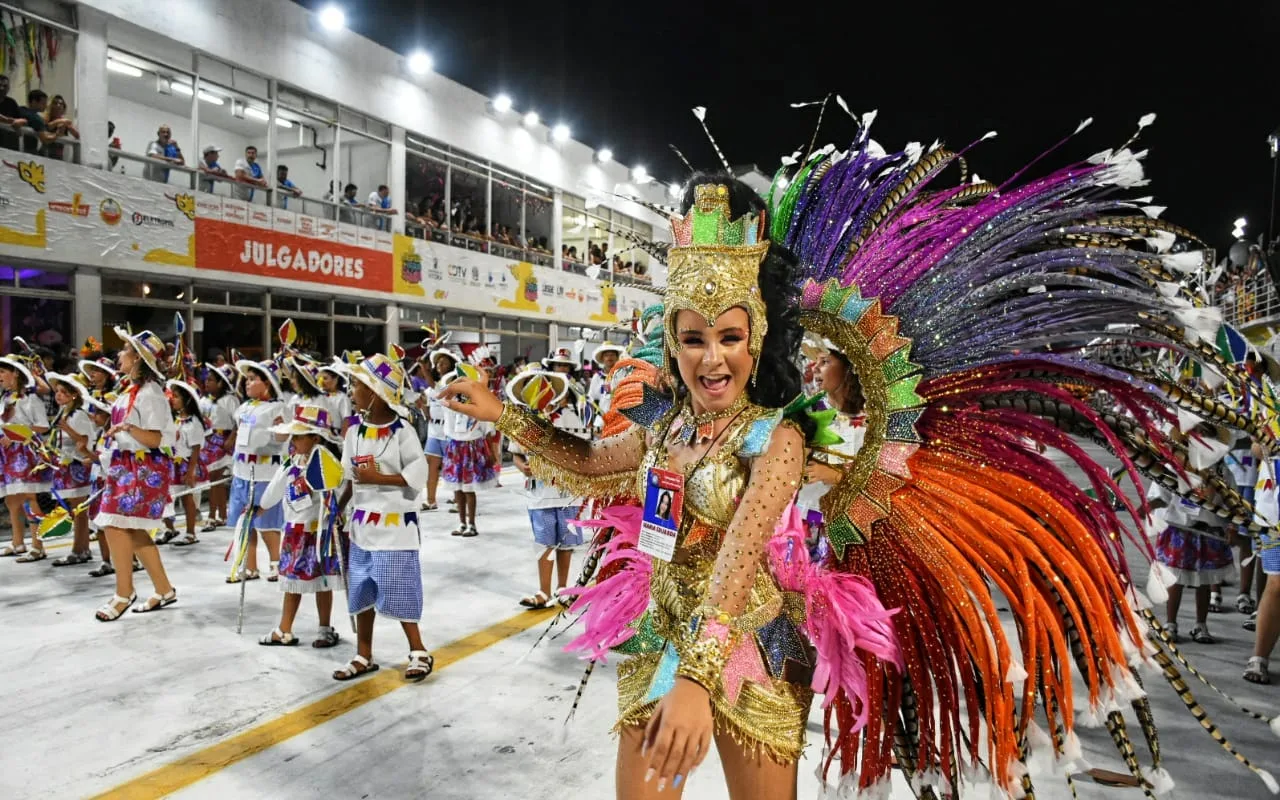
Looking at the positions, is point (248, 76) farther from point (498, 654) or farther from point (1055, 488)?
point (1055, 488)

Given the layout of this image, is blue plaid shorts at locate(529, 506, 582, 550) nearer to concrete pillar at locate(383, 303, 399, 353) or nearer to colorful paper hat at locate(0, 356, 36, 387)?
colorful paper hat at locate(0, 356, 36, 387)

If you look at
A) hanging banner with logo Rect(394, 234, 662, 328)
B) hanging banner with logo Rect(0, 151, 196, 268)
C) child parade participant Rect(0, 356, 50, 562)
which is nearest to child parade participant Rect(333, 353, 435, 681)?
child parade participant Rect(0, 356, 50, 562)

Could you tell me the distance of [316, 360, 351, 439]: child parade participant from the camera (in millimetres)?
7184

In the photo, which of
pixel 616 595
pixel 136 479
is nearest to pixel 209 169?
pixel 136 479

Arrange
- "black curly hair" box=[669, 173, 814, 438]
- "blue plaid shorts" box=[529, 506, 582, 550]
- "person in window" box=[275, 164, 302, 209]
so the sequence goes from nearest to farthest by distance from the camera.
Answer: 1. "black curly hair" box=[669, 173, 814, 438]
2. "blue plaid shorts" box=[529, 506, 582, 550]
3. "person in window" box=[275, 164, 302, 209]

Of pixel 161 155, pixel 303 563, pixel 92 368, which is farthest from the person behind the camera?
pixel 161 155

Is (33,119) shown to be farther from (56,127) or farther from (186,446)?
(186,446)

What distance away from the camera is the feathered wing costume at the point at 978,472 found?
188 cm

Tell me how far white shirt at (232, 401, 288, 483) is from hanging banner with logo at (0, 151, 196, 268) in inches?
240

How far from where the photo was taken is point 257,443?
6.78 meters

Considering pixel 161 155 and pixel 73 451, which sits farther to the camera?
pixel 161 155

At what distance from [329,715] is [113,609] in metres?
2.62

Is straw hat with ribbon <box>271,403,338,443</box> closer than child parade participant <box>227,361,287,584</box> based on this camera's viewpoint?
Yes

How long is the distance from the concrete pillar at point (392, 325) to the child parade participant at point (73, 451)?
28.7 feet
